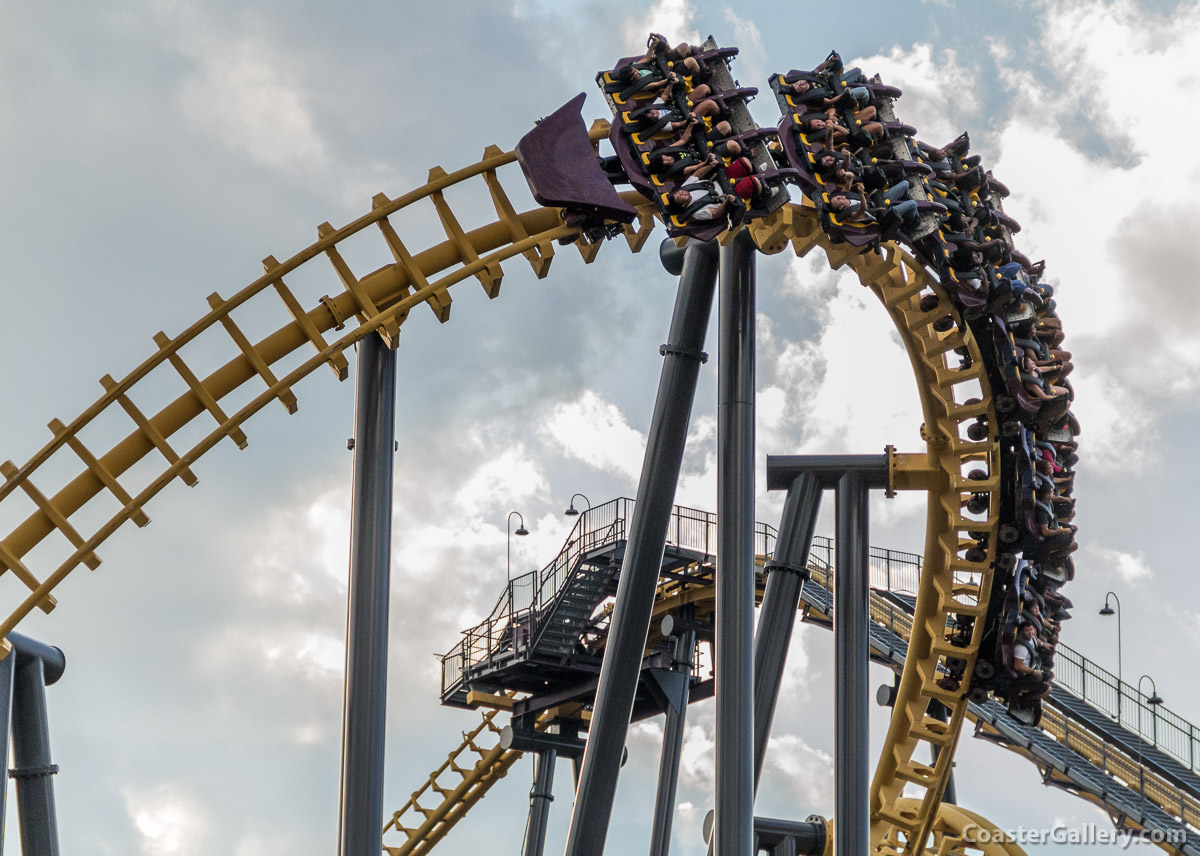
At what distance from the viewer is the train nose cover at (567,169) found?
8688mm

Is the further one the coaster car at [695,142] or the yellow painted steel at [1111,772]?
the yellow painted steel at [1111,772]

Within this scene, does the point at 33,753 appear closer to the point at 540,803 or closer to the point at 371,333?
the point at 371,333

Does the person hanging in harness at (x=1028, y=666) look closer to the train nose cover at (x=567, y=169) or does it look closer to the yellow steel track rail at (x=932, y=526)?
the yellow steel track rail at (x=932, y=526)

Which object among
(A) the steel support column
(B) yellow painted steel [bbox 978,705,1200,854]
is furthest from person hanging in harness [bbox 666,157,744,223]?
(B) yellow painted steel [bbox 978,705,1200,854]

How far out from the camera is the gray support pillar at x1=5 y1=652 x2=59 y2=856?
8367 millimetres

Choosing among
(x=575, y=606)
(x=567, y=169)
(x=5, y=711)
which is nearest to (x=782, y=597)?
(x=567, y=169)

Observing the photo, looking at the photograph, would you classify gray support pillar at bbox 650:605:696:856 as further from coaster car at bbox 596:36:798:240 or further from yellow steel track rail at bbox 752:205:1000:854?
coaster car at bbox 596:36:798:240

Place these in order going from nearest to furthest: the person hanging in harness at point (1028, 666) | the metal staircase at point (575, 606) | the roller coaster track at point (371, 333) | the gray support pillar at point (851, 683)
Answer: the roller coaster track at point (371, 333) < the gray support pillar at point (851, 683) < the person hanging in harness at point (1028, 666) < the metal staircase at point (575, 606)

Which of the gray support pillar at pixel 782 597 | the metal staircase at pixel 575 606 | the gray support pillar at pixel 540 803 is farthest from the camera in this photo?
the gray support pillar at pixel 540 803

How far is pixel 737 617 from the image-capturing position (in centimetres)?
953

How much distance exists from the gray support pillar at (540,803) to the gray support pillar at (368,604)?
529 inches

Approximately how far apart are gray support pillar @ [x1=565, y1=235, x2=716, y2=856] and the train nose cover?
146cm

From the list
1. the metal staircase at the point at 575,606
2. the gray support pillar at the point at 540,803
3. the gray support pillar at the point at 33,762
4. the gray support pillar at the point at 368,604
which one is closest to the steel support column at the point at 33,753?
the gray support pillar at the point at 33,762

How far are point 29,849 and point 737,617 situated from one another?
156 inches
